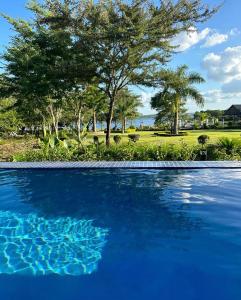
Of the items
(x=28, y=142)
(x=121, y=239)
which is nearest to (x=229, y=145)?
(x=121, y=239)

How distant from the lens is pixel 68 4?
56.8ft

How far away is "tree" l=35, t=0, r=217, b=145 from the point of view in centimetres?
1633

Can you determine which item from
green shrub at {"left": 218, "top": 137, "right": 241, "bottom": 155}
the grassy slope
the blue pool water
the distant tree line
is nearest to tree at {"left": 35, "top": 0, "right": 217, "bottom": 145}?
the distant tree line

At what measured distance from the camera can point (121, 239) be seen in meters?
7.12

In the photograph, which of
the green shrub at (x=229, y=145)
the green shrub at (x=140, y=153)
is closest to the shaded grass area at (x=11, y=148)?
the green shrub at (x=140, y=153)

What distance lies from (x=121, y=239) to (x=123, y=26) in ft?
38.5

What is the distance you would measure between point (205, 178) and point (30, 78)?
12.1 metres

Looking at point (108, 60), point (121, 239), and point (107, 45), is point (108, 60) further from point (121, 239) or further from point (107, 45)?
point (121, 239)

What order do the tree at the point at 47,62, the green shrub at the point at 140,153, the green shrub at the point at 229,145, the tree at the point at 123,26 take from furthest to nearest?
the tree at the point at 47,62
the tree at the point at 123,26
the green shrub at the point at 229,145
the green shrub at the point at 140,153

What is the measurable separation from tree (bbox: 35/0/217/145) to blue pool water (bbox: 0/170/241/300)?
7709mm

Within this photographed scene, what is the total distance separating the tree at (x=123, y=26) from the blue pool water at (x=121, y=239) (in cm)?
771

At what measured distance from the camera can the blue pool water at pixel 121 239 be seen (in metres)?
5.32

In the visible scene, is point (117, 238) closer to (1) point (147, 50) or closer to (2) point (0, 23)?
(1) point (147, 50)

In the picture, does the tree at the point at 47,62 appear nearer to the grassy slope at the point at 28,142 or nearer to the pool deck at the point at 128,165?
the grassy slope at the point at 28,142
